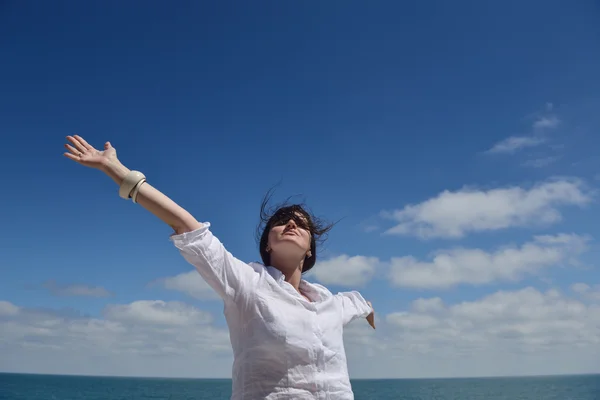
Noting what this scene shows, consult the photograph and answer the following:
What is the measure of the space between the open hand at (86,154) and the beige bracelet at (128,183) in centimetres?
15

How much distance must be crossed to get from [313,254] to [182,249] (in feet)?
4.81

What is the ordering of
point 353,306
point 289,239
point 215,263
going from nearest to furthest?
point 215,263
point 289,239
point 353,306

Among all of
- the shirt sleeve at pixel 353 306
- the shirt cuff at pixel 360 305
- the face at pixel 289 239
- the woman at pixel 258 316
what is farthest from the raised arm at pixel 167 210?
the shirt cuff at pixel 360 305

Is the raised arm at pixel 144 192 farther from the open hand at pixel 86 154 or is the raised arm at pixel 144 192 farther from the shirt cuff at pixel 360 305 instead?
the shirt cuff at pixel 360 305

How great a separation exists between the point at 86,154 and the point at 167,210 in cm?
51

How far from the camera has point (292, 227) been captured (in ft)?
11.4

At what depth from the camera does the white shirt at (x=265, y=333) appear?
8.93 feet

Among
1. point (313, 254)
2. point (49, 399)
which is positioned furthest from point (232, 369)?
point (49, 399)

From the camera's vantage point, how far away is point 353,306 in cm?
384

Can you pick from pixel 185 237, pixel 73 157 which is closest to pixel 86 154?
pixel 73 157

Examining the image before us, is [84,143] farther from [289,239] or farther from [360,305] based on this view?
[360,305]

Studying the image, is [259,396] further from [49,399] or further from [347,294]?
[49,399]

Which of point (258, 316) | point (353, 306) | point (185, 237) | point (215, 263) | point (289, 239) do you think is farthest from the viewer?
point (353, 306)

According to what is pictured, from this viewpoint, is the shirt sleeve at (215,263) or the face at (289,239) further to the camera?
the face at (289,239)
